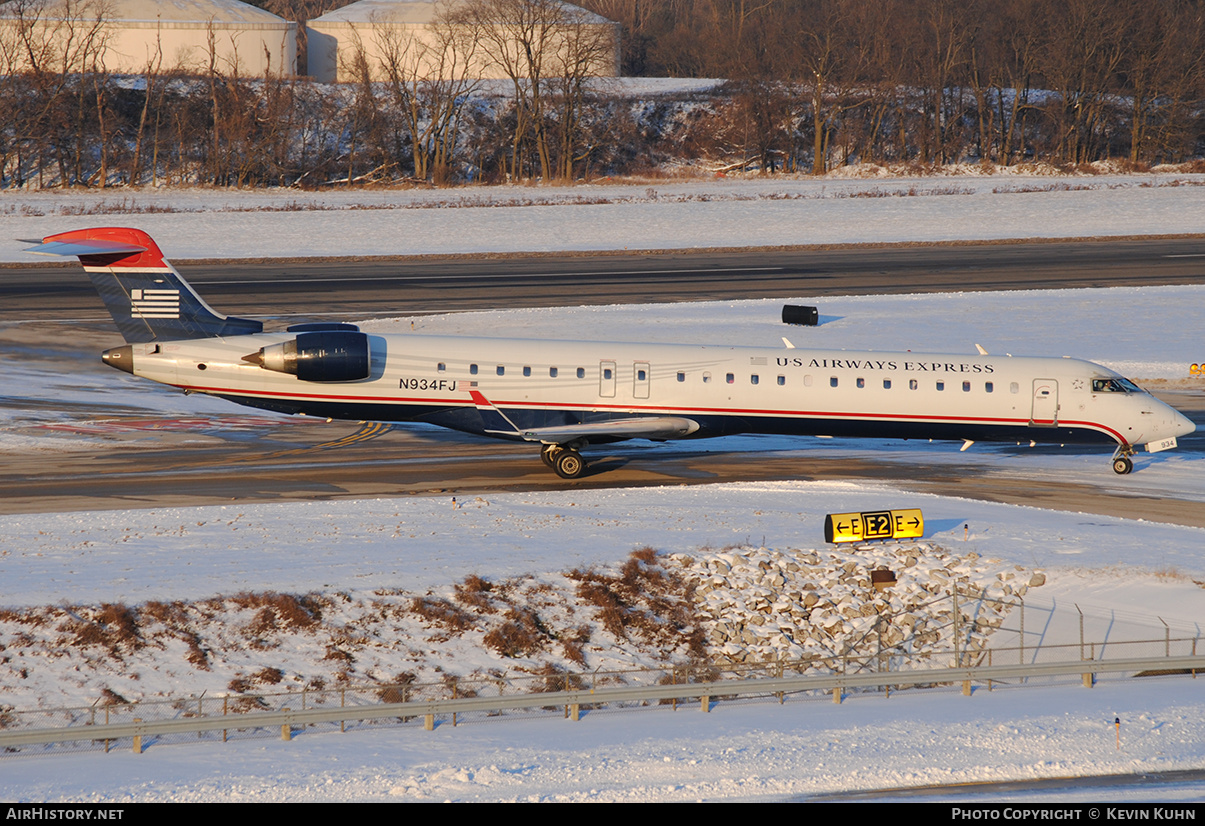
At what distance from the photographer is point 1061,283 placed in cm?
5138

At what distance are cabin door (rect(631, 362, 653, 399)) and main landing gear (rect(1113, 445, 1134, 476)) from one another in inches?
448

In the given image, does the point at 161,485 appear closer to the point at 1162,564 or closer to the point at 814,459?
the point at 814,459

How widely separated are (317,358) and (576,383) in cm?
569

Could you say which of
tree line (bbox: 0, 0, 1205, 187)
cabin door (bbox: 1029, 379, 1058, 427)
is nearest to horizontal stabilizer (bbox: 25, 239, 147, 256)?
cabin door (bbox: 1029, 379, 1058, 427)

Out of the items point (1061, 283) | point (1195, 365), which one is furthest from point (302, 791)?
point (1061, 283)

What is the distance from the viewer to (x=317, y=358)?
2619 cm

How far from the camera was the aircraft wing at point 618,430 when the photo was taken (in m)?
26.6

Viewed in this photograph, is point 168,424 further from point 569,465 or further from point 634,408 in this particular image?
point 634,408

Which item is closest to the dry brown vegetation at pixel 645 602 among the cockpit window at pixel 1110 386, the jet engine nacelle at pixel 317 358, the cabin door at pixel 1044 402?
the jet engine nacelle at pixel 317 358

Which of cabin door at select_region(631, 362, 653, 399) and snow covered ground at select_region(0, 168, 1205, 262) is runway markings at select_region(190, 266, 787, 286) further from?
cabin door at select_region(631, 362, 653, 399)

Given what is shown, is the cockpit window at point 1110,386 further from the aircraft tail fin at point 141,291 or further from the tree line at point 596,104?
the tree line at point 596,104

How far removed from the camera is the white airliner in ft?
86.5

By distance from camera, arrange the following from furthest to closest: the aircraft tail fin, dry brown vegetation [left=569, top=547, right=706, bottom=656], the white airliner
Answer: the white airliner < the aircraft tail fin < dry brown vegetation [left=569, top=547, right=706, bottom=656]

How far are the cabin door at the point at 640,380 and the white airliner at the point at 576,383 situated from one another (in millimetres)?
32
